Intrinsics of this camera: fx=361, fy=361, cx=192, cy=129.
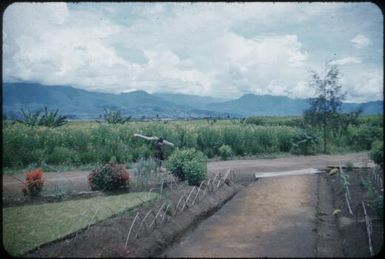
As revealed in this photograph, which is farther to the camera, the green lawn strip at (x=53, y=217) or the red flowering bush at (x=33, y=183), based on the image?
the red flowering bush at (x=33, y=183)

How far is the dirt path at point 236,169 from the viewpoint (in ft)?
42.1

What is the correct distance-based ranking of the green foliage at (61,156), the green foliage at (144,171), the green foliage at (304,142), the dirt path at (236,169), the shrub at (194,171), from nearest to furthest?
1. the green foliage at (144,171)
2. the shrub at (194,171)
3. the dirt path at (236,169)
4. the green foliage at (61,156)
5. the green foliage at (304,142)

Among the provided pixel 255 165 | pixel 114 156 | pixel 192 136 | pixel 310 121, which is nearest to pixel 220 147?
pixel 192 136

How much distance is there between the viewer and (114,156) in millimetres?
18500

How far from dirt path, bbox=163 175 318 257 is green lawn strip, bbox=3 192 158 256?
2.50 meters

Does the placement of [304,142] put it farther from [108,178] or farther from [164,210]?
[164,210]

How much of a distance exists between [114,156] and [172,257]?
12.0 metres

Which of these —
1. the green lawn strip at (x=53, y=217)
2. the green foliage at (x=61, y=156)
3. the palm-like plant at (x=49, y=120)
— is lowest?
the green lawn strip at (x=53, y=217)

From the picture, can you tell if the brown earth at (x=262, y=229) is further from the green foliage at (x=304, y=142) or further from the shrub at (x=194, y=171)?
the green foliage at (x=304, y=142)

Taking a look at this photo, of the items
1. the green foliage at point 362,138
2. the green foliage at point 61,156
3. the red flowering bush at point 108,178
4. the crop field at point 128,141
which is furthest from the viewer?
the green foliage at point 362,138

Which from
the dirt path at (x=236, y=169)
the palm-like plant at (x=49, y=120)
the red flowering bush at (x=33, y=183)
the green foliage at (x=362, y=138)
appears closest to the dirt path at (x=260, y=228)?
the dirt path at (x=236, y=169)

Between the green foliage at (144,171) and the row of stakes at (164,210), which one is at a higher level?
the green foliage at (144,171)

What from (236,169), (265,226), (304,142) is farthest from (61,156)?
(304,142)

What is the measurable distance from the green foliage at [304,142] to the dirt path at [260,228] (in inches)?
397
